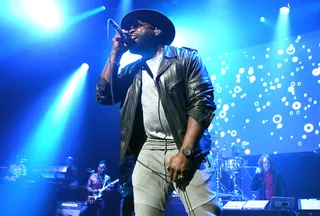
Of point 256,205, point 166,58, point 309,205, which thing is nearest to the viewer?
point 166,58

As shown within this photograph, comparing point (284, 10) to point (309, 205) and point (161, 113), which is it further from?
point (161, 113)

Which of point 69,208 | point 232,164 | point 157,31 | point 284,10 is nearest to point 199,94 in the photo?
point 157,31

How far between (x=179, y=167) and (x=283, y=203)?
4.32 m

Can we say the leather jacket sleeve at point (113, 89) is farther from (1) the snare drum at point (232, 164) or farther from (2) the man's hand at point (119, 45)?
(1) the snare drum at point (232, 164)

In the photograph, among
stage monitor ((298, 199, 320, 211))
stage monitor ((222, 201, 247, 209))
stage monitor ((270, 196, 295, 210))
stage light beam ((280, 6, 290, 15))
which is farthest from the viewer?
stage light beam ((280, 6, 290, 15))

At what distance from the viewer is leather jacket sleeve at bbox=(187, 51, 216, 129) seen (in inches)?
67.2

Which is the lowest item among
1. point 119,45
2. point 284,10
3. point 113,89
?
point 113,89

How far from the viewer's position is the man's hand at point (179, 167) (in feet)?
5.36

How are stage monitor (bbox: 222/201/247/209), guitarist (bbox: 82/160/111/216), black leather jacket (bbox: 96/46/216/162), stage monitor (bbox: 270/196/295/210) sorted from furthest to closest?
guitarist (bbox: 82/160/111/216)
stage monitor (bbox: 222/201/247/209)
stage monitor (bbox: 270/196/295/210)
black leather jacket (bbox: 96/46/216/162)

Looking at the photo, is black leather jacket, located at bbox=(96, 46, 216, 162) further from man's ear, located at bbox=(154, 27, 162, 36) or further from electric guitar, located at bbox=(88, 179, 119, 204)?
electric guitar, located at bbox=(88, 179, 119, 204)

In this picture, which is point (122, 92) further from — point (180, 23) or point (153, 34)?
point (180, 23)

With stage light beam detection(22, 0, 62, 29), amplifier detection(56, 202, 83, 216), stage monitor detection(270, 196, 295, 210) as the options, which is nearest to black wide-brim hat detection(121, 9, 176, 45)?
stage monitor detection(270, 196, 295, 210)

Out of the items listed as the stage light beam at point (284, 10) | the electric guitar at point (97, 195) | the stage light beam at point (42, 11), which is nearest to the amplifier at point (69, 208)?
the electric guitar at point (97, 195)

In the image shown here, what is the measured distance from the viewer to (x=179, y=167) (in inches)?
64.5
